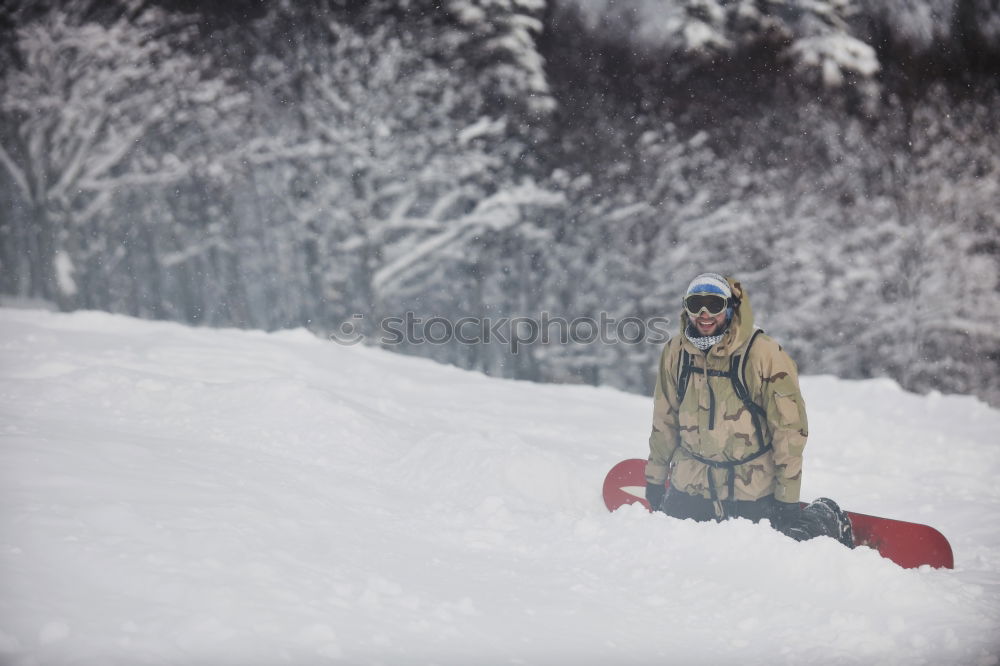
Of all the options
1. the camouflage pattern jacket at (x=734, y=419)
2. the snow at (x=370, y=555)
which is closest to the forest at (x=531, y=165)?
the snow at (x=370, y=555)

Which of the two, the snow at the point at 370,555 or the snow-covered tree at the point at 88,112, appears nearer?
the snow at the point at 370,555

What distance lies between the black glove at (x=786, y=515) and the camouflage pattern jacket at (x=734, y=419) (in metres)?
0.04

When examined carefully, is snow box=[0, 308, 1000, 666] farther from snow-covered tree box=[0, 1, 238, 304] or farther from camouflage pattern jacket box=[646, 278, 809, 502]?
snow-covered tree box=[0, 1, 238, 304]

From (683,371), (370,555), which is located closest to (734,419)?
(683,371)

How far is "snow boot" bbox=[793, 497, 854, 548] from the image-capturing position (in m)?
4.39

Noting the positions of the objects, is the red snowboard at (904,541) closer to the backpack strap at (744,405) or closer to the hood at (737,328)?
the backpack strap at (744,405)

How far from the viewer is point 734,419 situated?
4566 mm

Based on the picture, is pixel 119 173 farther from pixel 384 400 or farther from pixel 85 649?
pixel 85 649

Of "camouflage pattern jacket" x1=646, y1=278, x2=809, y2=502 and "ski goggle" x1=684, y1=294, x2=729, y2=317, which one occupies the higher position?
"ski goggle" x1=684, y1=294, x2=729, y2=317

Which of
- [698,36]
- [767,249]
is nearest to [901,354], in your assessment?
[767,249]

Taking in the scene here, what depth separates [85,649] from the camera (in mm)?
2309

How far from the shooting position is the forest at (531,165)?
53.0 ft

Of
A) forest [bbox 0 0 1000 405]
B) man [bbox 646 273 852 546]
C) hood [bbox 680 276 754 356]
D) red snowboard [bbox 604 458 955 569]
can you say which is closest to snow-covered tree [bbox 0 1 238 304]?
forest [bbox 0 0 1000 405]

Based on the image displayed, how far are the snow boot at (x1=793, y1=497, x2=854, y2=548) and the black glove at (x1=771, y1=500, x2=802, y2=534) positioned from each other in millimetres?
35
